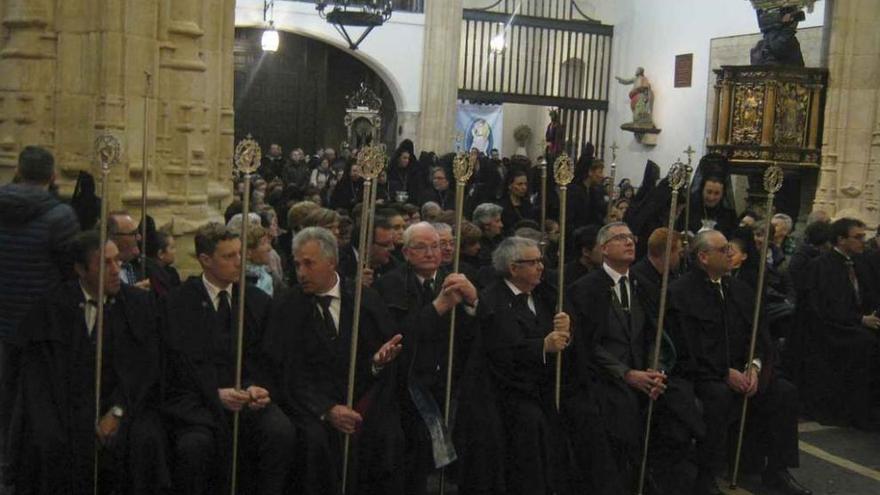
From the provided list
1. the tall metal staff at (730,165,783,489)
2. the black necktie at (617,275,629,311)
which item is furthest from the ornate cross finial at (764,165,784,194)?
→ the black necktie at (617,275,629,311)

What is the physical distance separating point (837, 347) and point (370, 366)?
4389mm

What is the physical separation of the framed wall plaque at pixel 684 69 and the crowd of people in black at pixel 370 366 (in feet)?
46.0

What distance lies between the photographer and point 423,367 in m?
5.61

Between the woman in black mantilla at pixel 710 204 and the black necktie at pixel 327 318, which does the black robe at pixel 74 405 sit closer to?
the black necktie at pixel 327 318

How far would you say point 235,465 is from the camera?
5.11 meters

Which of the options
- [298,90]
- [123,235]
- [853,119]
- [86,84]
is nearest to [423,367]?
[123,235]

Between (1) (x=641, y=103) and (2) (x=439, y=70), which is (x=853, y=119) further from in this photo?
(2) (x=439, y=70)

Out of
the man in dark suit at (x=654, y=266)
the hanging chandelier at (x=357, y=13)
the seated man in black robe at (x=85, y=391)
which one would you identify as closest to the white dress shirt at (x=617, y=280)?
the man in dark suit at (x=654, y=266)

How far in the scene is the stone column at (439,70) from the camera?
21.0 m

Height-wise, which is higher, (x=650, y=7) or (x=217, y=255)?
(x=650, y=7)

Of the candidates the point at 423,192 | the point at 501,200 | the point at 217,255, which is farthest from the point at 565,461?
the point at 423,192

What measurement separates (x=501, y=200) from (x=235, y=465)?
18.5 feet

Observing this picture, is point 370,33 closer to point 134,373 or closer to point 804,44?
point 804,44

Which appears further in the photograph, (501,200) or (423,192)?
(423,192)
